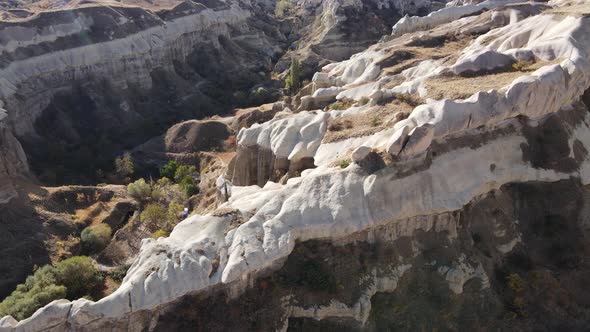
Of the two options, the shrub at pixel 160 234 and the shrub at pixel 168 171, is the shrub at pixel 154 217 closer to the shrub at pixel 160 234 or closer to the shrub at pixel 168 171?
the shrub at pixel 160 234

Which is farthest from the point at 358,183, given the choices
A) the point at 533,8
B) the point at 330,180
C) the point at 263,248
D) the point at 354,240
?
the point at 533,8

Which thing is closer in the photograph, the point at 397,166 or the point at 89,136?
the point at 397,166

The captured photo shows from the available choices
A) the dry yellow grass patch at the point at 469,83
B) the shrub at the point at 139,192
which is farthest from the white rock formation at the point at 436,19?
the shrub at the point at 139,192

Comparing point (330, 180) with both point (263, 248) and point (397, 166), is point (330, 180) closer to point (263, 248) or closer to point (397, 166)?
point (397, 166)

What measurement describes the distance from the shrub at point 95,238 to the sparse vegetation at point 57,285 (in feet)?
20.0

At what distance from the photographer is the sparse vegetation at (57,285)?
20891 millimetres

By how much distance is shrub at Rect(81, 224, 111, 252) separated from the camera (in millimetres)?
30484

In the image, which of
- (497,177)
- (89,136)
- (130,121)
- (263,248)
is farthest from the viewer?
(130,121)

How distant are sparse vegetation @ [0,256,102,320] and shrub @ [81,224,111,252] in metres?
6.11

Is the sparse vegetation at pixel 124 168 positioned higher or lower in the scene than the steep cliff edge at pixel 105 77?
lower

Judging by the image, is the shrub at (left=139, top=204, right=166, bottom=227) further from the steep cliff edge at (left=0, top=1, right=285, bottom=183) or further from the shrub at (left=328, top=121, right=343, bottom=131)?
the steep cliff edge at (left=0, top=1, right=285, bottom=183)

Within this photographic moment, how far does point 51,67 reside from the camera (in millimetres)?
53375

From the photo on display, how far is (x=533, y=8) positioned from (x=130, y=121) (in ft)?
153

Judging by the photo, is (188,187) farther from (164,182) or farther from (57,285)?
(57,285)
